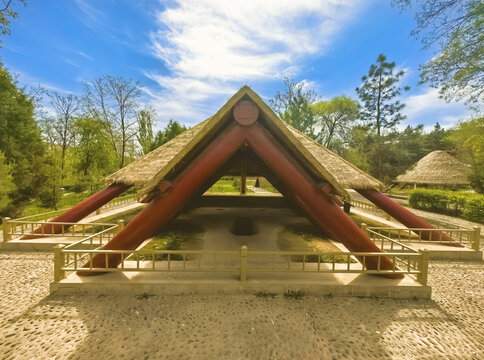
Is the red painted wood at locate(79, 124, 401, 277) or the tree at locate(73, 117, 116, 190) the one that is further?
the tree at locate(73, 117, 116, 190)

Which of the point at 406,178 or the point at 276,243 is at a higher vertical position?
the point at 406,178

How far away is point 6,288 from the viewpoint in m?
4.55

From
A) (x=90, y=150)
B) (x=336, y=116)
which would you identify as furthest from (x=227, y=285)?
(x=336, y=116)

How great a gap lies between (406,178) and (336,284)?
29.6m

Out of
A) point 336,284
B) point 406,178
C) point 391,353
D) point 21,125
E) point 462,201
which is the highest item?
point 21,125

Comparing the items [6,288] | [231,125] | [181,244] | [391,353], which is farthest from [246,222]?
[6,288]

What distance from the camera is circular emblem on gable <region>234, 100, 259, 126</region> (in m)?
4.45

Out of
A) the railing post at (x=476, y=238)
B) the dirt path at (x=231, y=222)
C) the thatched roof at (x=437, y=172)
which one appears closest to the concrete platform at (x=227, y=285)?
the dirt path at (x=231, y=222)

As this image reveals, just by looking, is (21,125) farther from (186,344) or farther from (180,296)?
(186,344)

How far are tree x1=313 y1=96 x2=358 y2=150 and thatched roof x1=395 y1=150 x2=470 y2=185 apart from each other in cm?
1214

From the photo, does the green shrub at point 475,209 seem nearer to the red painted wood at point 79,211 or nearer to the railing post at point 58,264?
the railing post at point 58,264

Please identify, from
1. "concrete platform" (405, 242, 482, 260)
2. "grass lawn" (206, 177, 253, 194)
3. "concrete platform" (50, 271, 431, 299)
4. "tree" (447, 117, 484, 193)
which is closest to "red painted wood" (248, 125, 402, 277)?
"concrete platform" (50, 271, 431, 299)

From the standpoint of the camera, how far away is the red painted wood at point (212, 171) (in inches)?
168

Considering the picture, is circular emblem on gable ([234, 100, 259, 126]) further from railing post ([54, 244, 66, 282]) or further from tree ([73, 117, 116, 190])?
tree ([73, 117, 116, 190])
